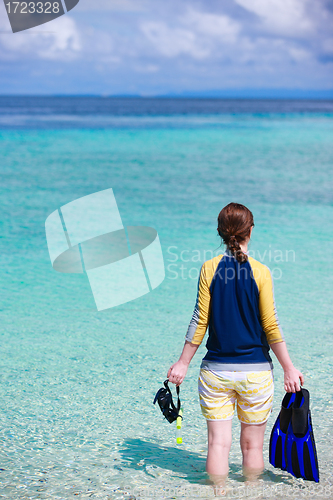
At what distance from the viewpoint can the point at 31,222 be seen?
991cm

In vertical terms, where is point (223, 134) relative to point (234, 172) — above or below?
below

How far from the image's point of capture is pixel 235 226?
2281 mm

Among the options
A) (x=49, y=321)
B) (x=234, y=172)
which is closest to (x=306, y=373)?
(x=49, y=321)

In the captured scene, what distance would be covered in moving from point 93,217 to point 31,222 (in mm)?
1175

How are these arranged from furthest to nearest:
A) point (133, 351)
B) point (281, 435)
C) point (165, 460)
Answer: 1. point (133, 351)
2. point (165, 460)
3. point (281, 435)

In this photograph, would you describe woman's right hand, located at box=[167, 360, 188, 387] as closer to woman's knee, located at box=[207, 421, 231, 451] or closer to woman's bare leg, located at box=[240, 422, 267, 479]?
woman's knee, located at box=[207, 421, 231, 451]

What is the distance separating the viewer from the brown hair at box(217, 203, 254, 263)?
2.27 meters

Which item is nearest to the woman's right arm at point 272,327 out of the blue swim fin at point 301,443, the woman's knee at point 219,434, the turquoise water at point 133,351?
the blue swim fin at point 301,443

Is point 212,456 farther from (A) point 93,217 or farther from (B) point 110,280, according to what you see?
(A) point 93,217

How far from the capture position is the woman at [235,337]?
2.31 meters

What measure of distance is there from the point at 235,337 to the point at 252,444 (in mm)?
551

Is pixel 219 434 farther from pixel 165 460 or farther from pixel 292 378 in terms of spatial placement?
pixel 165 460

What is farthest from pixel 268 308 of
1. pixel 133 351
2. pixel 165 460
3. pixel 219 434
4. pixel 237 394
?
pixel 133 351

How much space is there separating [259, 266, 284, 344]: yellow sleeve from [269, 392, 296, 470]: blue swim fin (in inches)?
13.3
